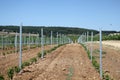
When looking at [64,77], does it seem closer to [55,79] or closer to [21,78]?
[55,79]

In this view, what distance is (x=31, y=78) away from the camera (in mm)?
11461

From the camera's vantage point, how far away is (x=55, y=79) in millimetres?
11289

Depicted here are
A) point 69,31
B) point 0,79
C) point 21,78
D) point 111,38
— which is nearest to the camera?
point 0,79

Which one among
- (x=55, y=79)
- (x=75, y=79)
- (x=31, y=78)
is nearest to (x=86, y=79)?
(x=75, y=79)

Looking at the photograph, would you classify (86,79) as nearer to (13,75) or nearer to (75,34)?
(13,75)

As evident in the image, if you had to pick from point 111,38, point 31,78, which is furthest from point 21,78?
point 111,38

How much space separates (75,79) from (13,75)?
2.76 meters

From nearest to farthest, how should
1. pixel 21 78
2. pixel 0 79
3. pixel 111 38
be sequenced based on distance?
pixel 0 79 → pixel 21 78 → pixel 111 38

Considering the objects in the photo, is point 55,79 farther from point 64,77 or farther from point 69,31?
point 69,31

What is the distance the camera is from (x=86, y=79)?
37.4 ft

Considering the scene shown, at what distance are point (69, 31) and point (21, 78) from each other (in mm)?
138295

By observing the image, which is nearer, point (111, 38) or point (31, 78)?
point (31, 78)

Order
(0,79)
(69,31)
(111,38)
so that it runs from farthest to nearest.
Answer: (69,31), (111,38), (0,79)

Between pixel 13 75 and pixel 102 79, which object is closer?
pixel 102 79
